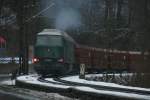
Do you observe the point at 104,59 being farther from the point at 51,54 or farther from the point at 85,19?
the point at 85,19

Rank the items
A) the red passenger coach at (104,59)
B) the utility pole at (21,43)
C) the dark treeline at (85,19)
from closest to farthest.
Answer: the utility pole at (21,43) → the red passenger coach at (104,59) → the dark treeline at (85,19)

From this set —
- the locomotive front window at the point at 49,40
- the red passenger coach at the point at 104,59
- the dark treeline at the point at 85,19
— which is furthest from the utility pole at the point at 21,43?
the red passenger coach at the point at 104,59

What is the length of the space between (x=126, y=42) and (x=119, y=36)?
112cm

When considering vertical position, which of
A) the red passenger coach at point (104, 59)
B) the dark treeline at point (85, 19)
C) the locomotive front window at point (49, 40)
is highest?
the dark treeline at point (85, 19)

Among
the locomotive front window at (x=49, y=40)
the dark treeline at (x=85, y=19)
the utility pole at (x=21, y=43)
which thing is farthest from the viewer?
the dark treeline at (x=85, y=19)

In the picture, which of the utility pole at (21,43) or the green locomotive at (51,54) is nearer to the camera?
the green locomotive at (51,54)

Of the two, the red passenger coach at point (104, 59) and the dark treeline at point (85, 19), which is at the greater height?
the dark treeline at point (85, 19)

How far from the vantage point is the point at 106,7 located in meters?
65.6

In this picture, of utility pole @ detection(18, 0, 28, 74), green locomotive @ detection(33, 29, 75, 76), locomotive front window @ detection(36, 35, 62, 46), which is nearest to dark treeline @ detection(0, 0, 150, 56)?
utility pole @ detection(18, 0, 28, 74)

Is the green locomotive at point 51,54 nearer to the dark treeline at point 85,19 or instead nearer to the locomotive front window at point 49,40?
the locomotive front window at point 49,40

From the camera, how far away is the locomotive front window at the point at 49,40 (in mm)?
45384

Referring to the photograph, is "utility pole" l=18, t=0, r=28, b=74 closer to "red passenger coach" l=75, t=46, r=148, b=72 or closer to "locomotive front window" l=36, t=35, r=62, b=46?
"locomotive front window" l=36, t=35, r=62, b=46

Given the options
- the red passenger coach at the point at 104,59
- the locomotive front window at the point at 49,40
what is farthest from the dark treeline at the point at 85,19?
the locomotive front window at the point at 49,40

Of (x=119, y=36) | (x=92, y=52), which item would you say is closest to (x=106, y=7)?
(x=119, y=36)
